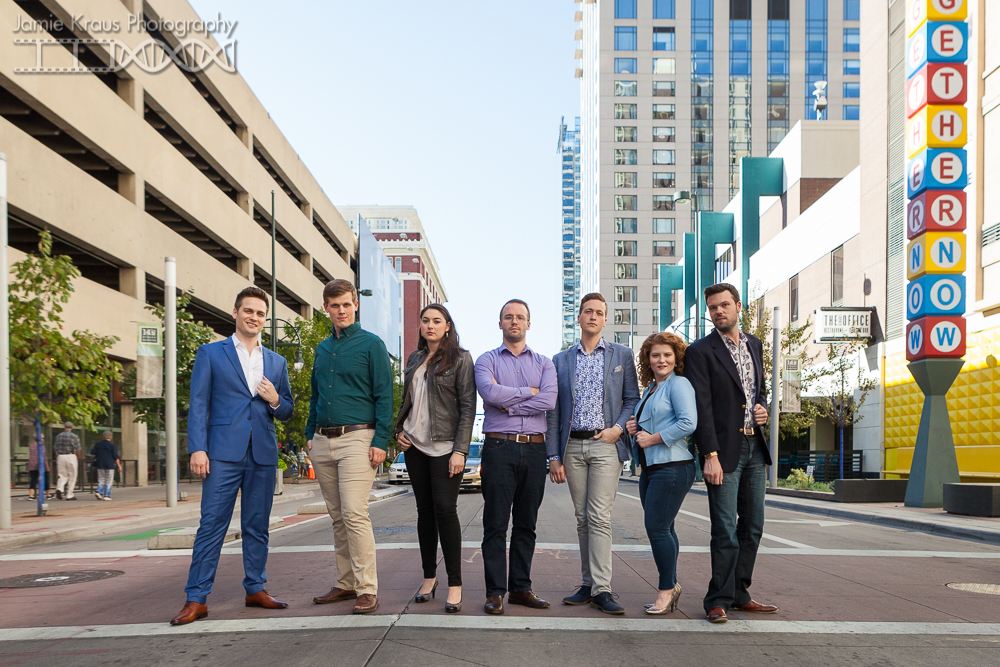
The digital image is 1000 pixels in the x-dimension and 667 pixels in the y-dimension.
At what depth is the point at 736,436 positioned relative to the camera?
577cm

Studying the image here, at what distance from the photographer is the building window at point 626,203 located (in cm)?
9138

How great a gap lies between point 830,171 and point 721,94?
5063cm

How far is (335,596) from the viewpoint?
6.29 metres

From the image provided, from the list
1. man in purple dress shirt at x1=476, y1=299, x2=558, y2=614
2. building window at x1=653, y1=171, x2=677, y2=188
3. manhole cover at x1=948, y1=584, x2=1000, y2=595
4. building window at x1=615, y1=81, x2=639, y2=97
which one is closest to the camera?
man in purple dress shirt at x1=476, y1=299, x2=558, y2=614

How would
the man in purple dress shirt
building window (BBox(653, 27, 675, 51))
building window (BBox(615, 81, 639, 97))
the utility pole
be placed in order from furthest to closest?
building window (BBox(615, 81, 639, 97)) < building window (BBox(653, 27, 675, 51)) < the utility pole < the man in purple dress shirt

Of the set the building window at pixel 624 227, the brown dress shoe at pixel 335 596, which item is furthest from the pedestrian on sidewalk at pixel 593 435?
the building window at pixel 624 227

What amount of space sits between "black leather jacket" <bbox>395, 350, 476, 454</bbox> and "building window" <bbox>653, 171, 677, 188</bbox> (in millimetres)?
87657

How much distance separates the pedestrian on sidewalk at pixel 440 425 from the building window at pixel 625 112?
8905 centimetres

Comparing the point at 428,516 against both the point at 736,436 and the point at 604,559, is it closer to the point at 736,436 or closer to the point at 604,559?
the point at 604,559

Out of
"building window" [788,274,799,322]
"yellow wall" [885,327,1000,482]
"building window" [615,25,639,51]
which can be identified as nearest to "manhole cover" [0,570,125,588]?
"yellow wall" [885,327,1000,482]

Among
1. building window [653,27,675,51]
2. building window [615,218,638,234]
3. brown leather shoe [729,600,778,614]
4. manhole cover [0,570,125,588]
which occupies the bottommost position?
manhole cover [0,570,125,588]

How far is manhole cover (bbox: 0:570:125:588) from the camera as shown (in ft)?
25.1

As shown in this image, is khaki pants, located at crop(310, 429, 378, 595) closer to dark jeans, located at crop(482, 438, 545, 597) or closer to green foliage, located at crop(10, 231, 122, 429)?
dark jeans, located at crop(482, 438, 545, 597)

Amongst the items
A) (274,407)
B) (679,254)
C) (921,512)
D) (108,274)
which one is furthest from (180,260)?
(679,254)
